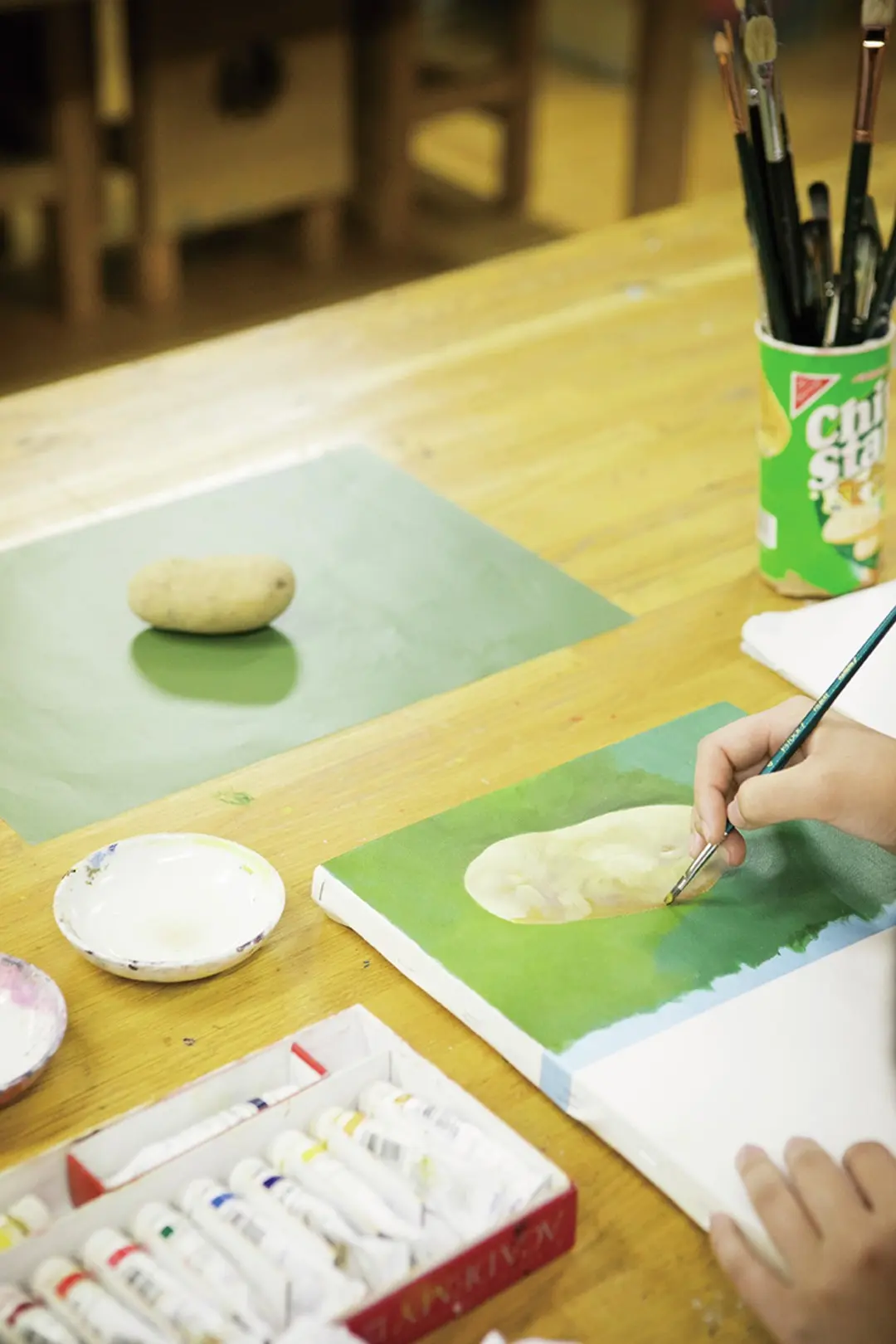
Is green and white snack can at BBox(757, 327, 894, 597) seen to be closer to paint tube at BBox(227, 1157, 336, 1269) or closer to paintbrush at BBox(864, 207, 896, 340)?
paintbrush at BBox(864, 207, 896, 340)

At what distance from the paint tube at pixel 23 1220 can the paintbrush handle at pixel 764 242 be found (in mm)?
665

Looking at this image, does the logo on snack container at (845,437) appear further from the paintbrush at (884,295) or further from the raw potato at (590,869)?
the raw potato at (590,869)

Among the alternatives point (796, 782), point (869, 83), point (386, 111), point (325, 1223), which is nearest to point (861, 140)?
point (869, 83)

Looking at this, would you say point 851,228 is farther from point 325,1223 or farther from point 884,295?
point 325,1223

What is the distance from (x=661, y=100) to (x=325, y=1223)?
9.62 feet

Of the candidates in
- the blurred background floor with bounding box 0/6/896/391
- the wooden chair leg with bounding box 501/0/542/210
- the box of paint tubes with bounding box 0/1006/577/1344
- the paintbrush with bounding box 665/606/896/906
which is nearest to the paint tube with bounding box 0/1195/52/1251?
the box of paint tubes with bounding box 0/1006/577/1344

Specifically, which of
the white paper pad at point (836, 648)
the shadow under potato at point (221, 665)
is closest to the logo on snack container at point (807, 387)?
the white paper pad at point (836, 648)

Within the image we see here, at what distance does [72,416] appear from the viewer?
1.33 m

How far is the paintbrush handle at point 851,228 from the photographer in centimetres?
99

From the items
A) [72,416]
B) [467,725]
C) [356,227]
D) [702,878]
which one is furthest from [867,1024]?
[356,227]

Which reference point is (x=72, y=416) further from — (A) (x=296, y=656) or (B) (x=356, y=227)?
(B) (x=356, y=227)

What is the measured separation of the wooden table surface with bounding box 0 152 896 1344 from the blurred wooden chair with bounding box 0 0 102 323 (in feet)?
4.94

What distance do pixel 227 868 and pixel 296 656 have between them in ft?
0.73

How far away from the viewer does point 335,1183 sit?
2.07 feet
